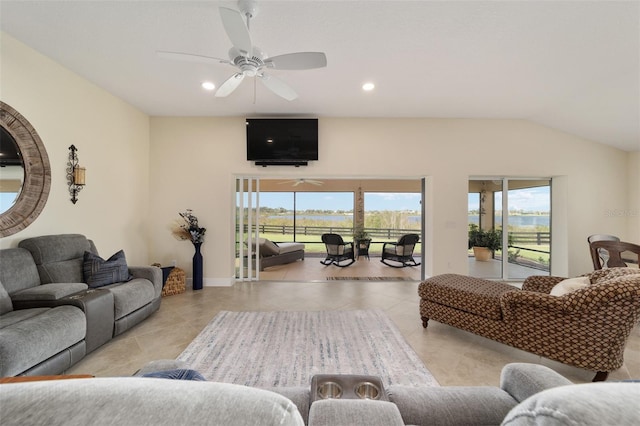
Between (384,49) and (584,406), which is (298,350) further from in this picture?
(384,49)

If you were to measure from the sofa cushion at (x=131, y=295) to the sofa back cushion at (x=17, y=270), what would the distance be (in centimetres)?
61

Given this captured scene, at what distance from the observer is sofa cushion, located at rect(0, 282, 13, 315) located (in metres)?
2.19

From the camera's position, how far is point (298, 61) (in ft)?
7.75

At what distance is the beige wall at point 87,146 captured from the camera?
2.84m

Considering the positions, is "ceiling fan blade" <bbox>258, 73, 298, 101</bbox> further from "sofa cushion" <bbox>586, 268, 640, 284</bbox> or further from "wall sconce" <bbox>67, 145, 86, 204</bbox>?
→ "sofa cushion" <bbox>586, 268, 640, 284</bbox>

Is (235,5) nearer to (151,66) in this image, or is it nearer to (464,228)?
(151,66)

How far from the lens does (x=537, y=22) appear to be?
2418mm

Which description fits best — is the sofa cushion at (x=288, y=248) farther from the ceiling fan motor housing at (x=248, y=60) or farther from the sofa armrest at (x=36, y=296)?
the ceiling fan motor housing at (x=248, y=60)

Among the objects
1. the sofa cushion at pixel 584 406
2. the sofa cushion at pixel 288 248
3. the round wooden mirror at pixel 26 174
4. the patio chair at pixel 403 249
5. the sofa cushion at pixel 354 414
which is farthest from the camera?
the sofa cushion at pixel 288 248

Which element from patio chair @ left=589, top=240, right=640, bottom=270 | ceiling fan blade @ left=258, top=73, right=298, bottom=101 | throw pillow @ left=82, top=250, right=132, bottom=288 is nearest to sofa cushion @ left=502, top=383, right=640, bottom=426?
ceiling fan blade @ left=258, top=73, right=298, bottom=101

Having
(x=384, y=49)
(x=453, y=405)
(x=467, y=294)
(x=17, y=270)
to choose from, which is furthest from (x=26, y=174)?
(x=467, y=294)

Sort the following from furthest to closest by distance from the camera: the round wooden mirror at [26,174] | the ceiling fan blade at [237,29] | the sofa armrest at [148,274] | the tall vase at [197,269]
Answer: the tall vase at [197,269] < the sofa armrest at [148,274] < the round wooden mirror at [26,174] < the ceiling fan blade at [237,29]

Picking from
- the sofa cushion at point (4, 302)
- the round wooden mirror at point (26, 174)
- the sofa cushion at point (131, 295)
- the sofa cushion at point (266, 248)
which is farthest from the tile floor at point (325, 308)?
the round wooden mirror at point (26, 174)

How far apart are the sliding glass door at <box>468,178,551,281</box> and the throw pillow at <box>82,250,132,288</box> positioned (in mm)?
5748
